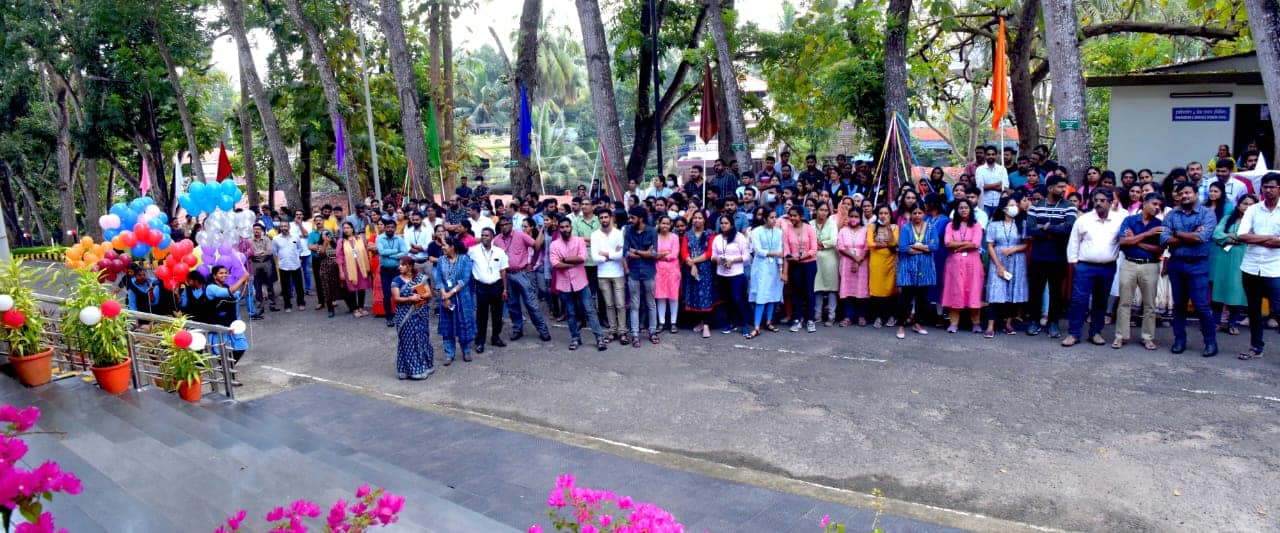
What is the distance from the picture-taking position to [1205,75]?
14828mm

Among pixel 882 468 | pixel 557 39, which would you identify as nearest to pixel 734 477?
pixel 882 468

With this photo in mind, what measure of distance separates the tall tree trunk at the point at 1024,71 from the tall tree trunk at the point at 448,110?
14220 mm

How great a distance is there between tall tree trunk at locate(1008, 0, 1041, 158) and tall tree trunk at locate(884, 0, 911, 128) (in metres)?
4.02

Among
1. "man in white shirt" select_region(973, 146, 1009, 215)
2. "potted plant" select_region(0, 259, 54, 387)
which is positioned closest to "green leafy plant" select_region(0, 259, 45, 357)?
"potted plant" select_region(0, 259, 54, 387)

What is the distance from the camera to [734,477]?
668 centimetres

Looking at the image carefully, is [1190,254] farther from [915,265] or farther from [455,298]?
[455,298]

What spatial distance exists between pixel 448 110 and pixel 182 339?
20426mm

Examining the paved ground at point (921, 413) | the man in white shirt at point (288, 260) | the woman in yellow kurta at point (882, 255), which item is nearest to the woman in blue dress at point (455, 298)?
the paved ground at point (921, 413)

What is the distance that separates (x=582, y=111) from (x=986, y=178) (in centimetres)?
4311

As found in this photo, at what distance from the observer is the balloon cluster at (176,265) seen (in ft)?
31.0

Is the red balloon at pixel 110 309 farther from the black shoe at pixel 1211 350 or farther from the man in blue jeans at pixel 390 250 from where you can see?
the black shoe at pixel 1211 350

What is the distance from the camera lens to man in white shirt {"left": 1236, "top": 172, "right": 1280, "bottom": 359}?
8.67 meters

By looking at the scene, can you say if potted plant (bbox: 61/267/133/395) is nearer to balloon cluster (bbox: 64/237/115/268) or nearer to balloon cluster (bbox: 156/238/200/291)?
balloon cluster (bbox: 64/237/115/268)

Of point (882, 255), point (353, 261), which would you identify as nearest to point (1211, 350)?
point (882, 255)
